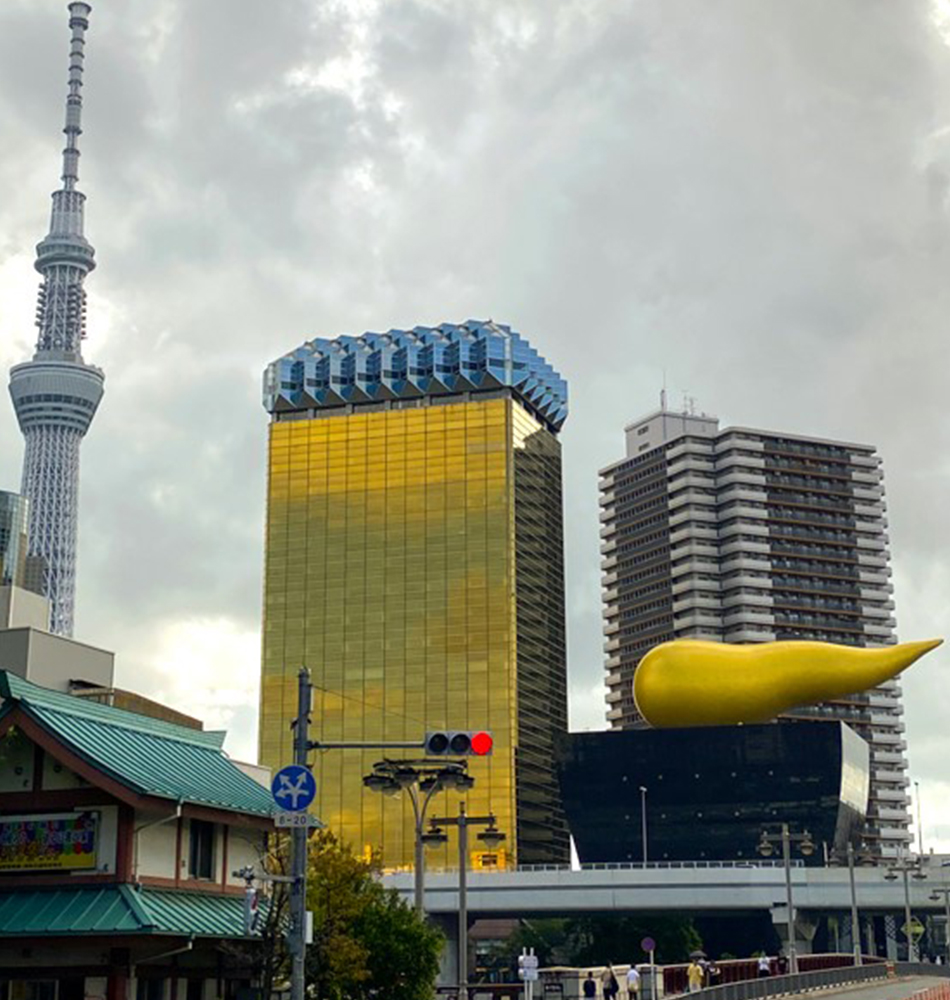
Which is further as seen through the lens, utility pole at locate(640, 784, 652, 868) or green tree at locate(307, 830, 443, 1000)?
utility pole at locate(640, 784, 652, 868)

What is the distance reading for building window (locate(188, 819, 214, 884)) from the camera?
4081cm

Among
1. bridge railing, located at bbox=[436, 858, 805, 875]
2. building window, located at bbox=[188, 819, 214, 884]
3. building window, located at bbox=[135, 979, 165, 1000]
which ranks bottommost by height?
building window, located at bbox=[135, 979, 165, 1000]

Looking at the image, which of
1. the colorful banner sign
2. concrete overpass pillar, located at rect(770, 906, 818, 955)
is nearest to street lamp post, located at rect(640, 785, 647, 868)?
concrete overpass pillar, located at rect(770, 906, 818, 955)

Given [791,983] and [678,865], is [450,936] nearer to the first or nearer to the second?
[678,865]

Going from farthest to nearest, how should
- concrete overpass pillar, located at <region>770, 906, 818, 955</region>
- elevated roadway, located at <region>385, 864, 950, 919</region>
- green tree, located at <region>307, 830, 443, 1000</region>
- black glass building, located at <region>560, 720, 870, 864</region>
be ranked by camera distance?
black glass building, located at <region>560, 720, 870, 864</region>
elevated roadway, located at <region>385, 864, 950, 919</region>
concrete overpass pillar, located at <region>770, 906, 818, 955</region>
green tree, located at <region>307, 830, 443, 1000</region>

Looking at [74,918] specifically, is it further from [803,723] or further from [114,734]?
[803,723]

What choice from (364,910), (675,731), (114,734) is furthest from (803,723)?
(114,734)

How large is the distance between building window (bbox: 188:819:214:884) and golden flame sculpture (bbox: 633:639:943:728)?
3474 inches

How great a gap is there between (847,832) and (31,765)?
441 ft

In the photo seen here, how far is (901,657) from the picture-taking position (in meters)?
120

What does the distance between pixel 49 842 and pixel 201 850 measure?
4.44m

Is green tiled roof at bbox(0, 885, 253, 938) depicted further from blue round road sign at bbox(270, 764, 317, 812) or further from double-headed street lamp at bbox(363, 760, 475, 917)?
blue round road sign at bbox(270, 764, 317, 812)

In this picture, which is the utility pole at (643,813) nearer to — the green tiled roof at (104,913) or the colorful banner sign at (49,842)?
the green tiled roof at (104,913)

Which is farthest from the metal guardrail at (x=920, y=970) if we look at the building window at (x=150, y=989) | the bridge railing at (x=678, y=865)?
the building window at (x=150, y=989)
